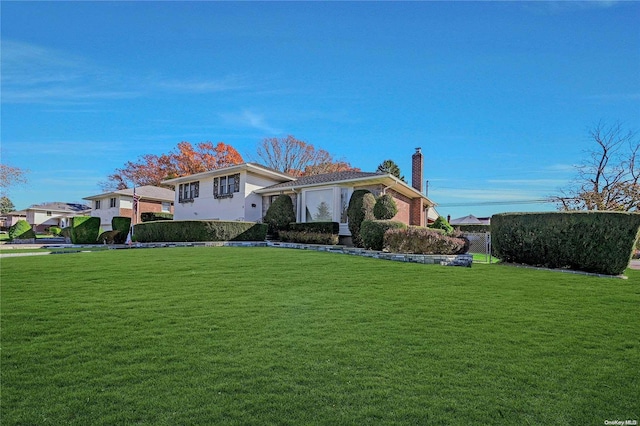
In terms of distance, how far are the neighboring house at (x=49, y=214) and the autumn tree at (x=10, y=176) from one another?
27.5 m

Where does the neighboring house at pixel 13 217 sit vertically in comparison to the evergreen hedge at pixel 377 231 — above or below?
above

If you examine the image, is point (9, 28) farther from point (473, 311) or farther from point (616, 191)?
point (616, 191)

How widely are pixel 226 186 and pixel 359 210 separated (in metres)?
11.6

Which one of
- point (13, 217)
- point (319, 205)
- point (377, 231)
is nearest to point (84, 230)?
point (319, 205)

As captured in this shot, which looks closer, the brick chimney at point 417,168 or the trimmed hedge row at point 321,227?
the trimmed hedge row at point 321,227

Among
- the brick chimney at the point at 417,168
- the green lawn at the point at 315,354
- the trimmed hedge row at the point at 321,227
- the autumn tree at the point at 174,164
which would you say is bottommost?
the green lawn at the point at 315,354

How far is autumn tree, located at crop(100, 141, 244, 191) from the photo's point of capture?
129ft

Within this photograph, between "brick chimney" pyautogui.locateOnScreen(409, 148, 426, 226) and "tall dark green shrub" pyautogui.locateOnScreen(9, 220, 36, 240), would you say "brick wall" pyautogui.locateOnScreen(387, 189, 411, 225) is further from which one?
"tall dark green shrub" pyautogui.locateOnScreen(9, 220, 36, 240)

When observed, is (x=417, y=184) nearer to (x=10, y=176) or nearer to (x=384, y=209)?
(x=384, y=209)

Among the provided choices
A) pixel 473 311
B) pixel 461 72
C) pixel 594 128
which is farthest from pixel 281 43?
pixel 594 128

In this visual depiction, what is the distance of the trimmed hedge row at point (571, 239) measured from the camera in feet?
29.9

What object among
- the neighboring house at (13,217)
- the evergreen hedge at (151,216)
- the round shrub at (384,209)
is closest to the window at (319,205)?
the round shrub at (384,209)

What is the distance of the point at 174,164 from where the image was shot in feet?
133

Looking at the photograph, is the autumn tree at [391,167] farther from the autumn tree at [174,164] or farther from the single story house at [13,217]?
the single story house at [13,217]
